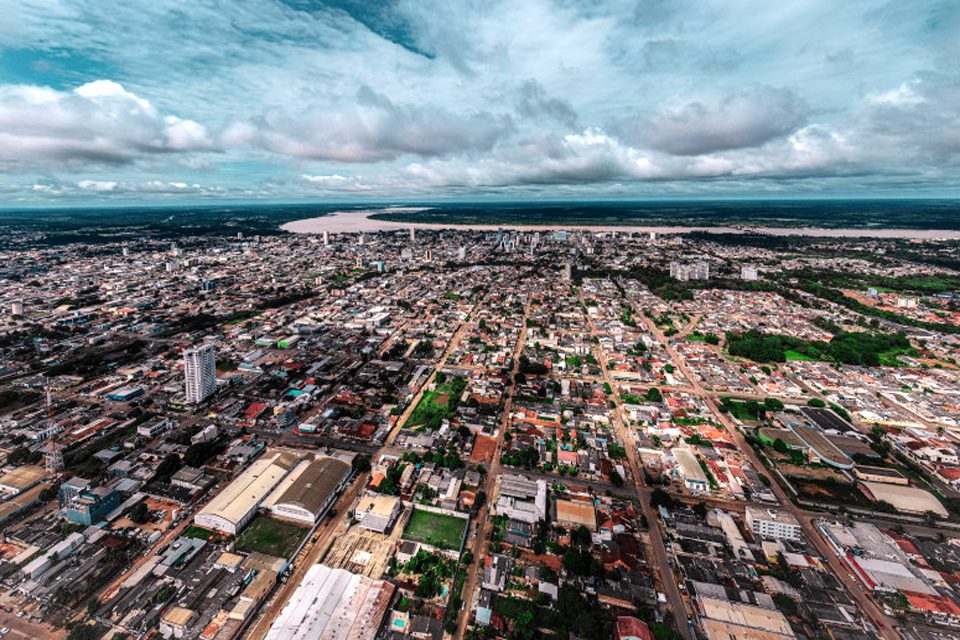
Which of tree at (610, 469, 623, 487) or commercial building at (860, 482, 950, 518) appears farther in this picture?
tree at (610, 469, 623, 487)

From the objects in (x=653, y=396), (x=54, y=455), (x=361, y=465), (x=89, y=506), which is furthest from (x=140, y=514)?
(x=653, y=396)

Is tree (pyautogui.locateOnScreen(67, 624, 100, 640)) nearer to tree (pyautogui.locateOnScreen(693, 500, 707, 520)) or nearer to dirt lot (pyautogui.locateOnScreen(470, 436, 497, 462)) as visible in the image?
dirt lot (pyautogui.locateOnScreen(470, 436, 497, 462))

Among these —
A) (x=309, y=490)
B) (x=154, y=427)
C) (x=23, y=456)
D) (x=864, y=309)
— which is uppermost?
(x=864, y=309)

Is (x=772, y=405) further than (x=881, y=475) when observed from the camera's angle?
Yes

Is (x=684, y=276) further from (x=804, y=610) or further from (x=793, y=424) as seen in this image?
(x=804, y=610)

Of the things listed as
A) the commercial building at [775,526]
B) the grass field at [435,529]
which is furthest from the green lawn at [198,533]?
the commercial building at [775,526]

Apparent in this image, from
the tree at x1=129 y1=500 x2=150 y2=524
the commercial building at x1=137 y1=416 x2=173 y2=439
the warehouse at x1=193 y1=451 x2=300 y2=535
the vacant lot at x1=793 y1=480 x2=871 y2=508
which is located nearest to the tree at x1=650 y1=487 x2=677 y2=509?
the vacant lot at x1=793 y1=480 x2=871 y2=508

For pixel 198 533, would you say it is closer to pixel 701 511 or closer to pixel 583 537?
pixel 583 537

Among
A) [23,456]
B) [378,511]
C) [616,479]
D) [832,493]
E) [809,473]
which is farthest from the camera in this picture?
[809,473]
